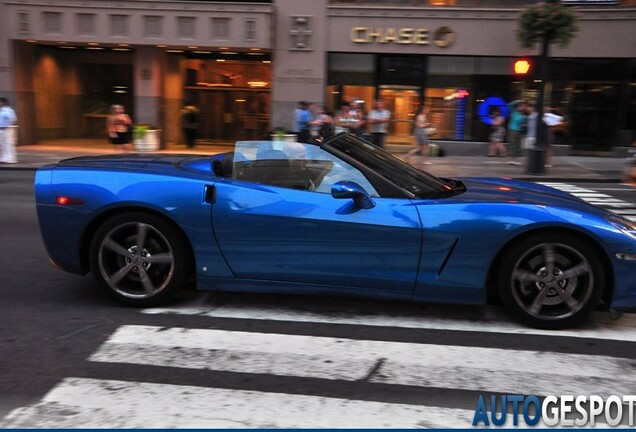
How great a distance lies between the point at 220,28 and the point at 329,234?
18502mm

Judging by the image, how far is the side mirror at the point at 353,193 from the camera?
14.2 ft

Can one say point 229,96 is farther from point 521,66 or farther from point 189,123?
point 521,66

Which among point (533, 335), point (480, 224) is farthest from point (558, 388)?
point (480, 224)

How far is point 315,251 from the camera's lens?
4.42 meters

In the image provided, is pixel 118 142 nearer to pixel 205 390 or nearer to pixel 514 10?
pixel 514 10

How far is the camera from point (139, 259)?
15.3 ft

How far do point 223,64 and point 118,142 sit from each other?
792 cm

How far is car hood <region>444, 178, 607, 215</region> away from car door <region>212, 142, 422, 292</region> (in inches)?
23.9

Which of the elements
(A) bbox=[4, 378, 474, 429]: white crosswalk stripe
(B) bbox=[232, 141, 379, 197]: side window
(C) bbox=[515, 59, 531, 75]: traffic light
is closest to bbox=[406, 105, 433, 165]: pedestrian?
(C) bbox=[515, 59, 531, 75]: traffic light

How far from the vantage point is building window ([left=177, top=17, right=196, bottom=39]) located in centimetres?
2128

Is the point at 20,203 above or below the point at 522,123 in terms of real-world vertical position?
below

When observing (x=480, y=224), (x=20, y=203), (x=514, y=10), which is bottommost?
(x=20, y=203)

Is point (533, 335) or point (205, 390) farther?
point (533, 335)

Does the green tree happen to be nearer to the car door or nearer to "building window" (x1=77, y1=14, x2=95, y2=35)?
the car door
